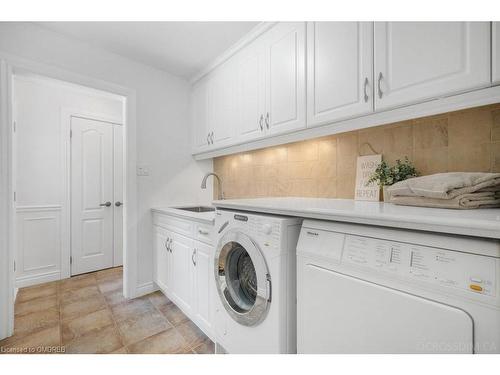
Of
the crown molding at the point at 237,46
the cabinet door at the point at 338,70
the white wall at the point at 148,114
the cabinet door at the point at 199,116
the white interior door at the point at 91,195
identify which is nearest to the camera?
the cabinet door at the point at 338,70

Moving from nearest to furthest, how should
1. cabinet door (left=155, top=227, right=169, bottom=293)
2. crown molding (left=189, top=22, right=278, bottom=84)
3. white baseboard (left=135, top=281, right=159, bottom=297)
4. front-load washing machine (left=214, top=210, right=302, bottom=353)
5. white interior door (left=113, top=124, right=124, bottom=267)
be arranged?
1. front-load washing machine (left=214, top=210, right=302, bottom=353)
2. crown molding (left=189, top=22, right=278, bottom=84)
3. cabinet door (left=155, top=227, right=169, bottom=293)
4. white baseboard (left=135, top=281, right=159, bottom=297)
5. white interior door (left=113, top=124, right=124, bottom=267)

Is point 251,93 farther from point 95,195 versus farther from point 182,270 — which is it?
point 95,195

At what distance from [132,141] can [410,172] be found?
2.43 metres

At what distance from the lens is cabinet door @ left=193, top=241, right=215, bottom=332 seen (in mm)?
1646

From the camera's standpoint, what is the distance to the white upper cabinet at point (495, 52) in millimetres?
870

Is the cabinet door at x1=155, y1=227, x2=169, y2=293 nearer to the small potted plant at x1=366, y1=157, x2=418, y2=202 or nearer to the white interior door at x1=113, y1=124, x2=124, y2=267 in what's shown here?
the white interior door at x1=113, y1=124, x2=124, y2=267

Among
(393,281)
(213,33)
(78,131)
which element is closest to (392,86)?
(393,281)

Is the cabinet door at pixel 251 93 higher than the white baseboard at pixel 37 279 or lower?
higher

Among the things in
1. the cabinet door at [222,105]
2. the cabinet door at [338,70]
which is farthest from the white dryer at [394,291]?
the cabinet door at [222,105]

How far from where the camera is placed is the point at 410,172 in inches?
52.2

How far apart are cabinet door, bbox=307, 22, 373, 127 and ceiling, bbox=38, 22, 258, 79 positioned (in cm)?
75

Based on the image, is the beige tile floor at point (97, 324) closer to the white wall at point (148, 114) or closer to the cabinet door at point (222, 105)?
the white wall at point (148, 114)

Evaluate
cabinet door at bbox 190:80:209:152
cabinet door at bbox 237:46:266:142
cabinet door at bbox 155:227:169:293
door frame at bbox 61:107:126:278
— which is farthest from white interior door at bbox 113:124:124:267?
cabinet door at bbox 237:46:266:142

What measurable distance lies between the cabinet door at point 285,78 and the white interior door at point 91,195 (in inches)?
103
